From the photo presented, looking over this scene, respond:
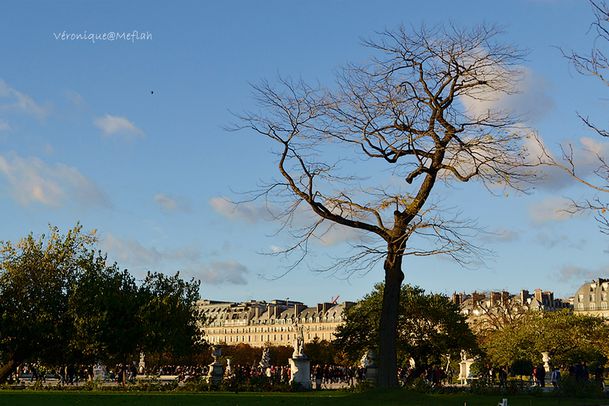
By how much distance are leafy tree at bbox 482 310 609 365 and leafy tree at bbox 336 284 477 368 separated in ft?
35.4

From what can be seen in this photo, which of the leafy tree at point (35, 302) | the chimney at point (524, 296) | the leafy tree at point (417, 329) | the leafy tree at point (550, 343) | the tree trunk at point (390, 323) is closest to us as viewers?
the tree trunk at point (390, 323)

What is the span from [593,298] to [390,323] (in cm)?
16646

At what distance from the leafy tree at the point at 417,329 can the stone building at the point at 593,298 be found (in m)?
123

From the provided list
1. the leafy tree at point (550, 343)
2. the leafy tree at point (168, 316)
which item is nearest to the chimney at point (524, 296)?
the leafy tree at point (550, 343)

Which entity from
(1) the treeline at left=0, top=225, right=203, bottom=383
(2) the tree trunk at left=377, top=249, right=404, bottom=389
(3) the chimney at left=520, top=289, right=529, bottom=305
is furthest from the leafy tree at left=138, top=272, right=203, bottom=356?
(3) the chimney at left=520, top=289, right=529, bottom=305

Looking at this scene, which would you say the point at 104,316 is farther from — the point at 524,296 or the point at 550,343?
the point at 524,296

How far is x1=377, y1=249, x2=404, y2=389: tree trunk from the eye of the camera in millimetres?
25688

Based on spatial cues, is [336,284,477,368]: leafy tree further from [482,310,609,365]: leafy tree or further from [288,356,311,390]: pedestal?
[288,356,311,390]: pedestal

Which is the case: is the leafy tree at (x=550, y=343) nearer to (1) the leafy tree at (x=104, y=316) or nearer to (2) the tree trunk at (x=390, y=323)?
→ (1) the leafy tree at (x=104, y=316)

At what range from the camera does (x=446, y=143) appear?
1011 inches

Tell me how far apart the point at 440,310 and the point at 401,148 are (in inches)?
1499

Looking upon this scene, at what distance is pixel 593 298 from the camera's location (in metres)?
180

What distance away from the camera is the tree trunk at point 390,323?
25.7 metres

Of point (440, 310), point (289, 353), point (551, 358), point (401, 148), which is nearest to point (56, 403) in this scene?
point (401, 148)
